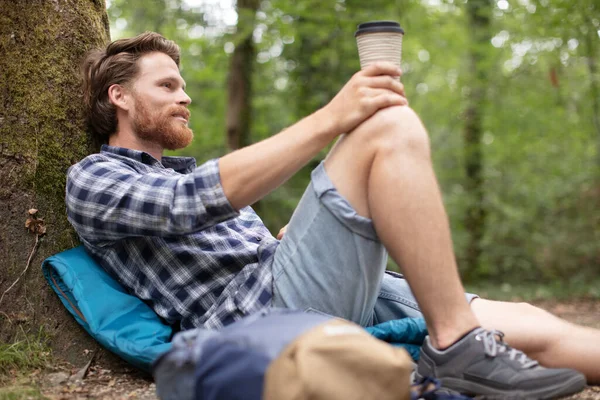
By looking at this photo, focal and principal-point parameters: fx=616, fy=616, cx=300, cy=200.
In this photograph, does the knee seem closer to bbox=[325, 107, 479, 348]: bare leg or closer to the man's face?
bbox=[325, 107, 479, 348]: bare leg

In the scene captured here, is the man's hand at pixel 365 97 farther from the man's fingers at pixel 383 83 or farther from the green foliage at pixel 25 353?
the green foliage at pixel 25 353

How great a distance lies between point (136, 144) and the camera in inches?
112

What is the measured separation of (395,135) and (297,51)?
7.49 meters

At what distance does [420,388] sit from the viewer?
184 cm

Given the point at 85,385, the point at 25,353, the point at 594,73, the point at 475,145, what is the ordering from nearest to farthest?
the point at 85,385
the point at 25,353
the point at 594,73
the point at 475,145

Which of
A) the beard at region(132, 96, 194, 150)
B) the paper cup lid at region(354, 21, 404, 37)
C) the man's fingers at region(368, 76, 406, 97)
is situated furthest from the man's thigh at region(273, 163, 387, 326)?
the beard at region(132, 96, 194, 150)

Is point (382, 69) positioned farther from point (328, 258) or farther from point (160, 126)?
point (160, 126)

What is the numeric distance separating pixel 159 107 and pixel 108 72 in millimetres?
285

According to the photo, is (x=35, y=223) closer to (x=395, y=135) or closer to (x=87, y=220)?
(x=87, y=220)

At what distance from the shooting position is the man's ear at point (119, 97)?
2846 millimetres

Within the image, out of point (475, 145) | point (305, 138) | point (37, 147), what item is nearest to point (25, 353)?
point (37, 147)

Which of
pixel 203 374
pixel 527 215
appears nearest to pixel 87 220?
pixel 203 374

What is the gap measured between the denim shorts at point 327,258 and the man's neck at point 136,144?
3.01 ft

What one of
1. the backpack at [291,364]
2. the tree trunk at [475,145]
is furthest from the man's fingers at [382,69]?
the tree trunk at [475,145]
